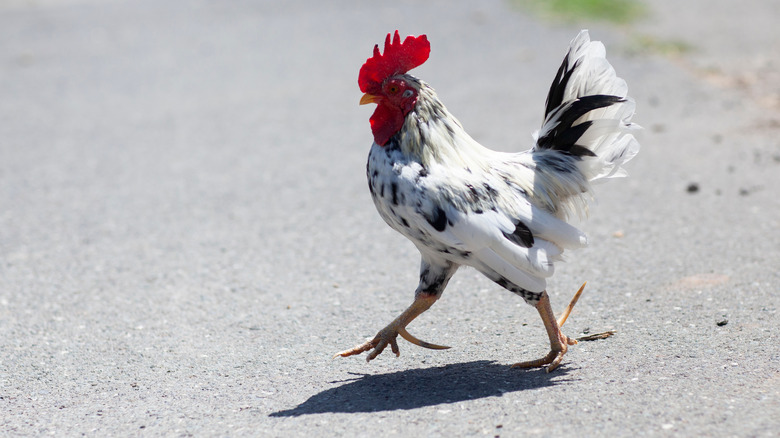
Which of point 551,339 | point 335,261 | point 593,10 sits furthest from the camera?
point 593,10

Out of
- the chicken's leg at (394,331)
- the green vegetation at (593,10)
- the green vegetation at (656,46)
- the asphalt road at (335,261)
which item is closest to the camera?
the asphalt road at (335,261)

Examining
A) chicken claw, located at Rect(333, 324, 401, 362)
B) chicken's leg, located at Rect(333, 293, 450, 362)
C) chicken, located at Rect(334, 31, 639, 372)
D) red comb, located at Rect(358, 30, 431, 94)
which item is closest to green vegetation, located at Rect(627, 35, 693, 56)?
chicken, located at Rect(334, 31, 639, 372)

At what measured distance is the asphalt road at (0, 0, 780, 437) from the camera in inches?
152

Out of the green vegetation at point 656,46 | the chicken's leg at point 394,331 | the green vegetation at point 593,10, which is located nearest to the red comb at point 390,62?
the chicken's leg at point 394,331

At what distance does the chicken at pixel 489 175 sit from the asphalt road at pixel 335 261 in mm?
456

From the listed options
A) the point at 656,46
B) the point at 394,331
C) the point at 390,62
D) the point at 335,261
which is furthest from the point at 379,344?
the point at 656,46

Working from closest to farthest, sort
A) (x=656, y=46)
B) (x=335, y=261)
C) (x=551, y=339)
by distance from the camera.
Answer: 1. (x=551, y=339)
2. (x=335, y=261)
3. (x=656, y=46)

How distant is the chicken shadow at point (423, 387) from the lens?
387cm

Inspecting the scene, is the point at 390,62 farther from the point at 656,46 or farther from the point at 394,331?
the point at 656,46

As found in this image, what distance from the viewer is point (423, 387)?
4070mm

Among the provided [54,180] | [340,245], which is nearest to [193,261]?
[340,245]

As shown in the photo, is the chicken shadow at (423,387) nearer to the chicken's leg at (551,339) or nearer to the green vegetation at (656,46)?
the chicken's leg at (551,339)

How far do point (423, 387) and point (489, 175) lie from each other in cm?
108

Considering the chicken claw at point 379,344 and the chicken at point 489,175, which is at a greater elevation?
the chicken at point 489,175
